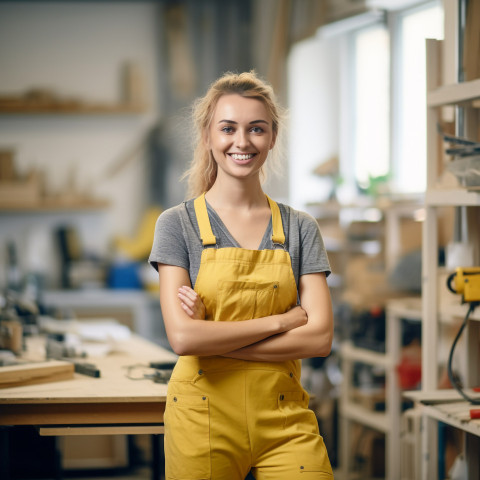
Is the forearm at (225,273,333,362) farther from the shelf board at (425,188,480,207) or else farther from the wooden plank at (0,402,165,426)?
the shelf board at (425,188,480,207)

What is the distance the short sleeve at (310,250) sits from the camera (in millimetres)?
1934

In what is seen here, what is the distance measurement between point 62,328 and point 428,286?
1.88 m

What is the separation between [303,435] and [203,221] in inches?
22.7

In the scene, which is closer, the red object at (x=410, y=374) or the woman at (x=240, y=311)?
the woman at (x=240, y=311)

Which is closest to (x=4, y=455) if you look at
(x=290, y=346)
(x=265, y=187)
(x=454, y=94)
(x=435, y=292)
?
(x=290, y=346)

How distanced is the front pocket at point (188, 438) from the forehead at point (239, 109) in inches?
27.2

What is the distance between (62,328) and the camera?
3686mm

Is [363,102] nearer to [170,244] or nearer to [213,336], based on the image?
[170,244]

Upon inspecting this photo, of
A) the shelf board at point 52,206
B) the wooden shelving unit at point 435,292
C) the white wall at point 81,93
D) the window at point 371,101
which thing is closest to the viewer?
the wooden shelving unit at point 435,292

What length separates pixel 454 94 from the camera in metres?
2.42

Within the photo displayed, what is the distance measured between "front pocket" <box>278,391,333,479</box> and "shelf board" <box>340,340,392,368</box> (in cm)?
217

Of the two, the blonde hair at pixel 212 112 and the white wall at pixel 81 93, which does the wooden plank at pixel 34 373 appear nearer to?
the blonde hair at pixel 212 112

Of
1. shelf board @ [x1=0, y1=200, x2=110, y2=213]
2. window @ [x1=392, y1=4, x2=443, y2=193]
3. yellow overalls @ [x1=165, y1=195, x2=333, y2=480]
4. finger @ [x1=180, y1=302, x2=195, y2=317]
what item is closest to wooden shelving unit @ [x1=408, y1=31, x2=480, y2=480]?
yellow overalls @ [x1=165, y1=195, x2=333, y2=480]

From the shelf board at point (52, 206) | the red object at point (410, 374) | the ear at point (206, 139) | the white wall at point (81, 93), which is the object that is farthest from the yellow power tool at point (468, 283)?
the white wall at point (81, 93)
